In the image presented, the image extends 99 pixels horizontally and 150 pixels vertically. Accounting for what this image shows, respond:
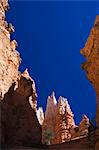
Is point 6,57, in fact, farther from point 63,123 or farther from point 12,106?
point 63,123

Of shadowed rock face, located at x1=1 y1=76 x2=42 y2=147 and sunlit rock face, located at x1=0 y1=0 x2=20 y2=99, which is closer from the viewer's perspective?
shadowed rock face, located at x1=1 y1=76 x2=42 y2=147

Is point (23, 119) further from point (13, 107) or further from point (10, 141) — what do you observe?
point (10, 141)

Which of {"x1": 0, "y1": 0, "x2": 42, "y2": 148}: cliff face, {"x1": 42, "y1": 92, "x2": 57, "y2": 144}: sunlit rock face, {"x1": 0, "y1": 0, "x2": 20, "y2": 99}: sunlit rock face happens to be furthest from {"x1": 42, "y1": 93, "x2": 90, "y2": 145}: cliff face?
{"x1": 0, "y1": 0, "x2": 42, "y2": 148}: cliff face

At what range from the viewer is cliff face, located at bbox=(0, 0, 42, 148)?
20.0 meters

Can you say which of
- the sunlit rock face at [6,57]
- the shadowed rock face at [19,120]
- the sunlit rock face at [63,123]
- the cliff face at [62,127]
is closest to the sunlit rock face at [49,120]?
the cliff face at [62,127]

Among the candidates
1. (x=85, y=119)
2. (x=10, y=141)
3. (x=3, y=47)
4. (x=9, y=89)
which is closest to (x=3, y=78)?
(x=9, y=89)

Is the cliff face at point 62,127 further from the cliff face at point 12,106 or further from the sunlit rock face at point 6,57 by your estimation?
the cliff face at point 12,106

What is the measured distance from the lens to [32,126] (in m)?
21.5

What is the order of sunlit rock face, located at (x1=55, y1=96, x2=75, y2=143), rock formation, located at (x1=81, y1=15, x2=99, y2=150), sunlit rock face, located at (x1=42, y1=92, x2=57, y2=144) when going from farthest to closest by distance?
sunlit rock face, located at (x1=42, y1=92, x2=57, y2=144) → sunlit rock face, located at (x1=55, y1=96, x2=75, y2=143) → rock formation, located at (x1=81, y1=15, x2=99, y2=150)

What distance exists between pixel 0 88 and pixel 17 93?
190cm

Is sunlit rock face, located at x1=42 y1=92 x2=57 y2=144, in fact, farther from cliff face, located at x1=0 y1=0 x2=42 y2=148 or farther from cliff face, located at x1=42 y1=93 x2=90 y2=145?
cliff face, located at x1=0 y1=0 x2=42 y2=148

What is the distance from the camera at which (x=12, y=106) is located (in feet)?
71.2

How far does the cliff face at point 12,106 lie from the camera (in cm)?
1997

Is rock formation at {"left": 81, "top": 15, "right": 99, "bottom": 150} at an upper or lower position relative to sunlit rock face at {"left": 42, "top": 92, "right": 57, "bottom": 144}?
lower
